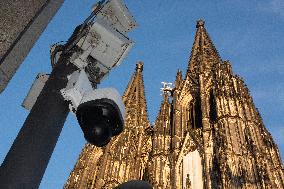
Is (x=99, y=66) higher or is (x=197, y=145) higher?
(x=197, y=145)

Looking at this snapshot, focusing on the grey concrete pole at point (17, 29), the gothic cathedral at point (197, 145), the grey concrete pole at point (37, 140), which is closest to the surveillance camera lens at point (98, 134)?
the grey concrete pole at point (37, 140)

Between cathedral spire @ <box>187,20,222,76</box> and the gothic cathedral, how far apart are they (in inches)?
4.8

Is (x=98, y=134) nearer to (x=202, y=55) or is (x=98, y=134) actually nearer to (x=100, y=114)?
(x=100, y=114)

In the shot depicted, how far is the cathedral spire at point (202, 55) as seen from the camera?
2695 cm

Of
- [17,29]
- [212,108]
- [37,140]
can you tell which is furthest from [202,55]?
[37,140]

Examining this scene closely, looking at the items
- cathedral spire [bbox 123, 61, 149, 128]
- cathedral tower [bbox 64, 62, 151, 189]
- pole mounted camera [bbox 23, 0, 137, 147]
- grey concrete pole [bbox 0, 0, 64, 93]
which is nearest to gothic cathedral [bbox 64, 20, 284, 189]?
cathedral tower [bbox 64, 62, 151, 189]

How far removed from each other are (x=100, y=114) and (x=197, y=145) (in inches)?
730

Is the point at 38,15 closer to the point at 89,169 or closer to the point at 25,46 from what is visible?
the point at 25,46

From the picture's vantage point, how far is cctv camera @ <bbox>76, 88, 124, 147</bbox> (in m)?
2.03

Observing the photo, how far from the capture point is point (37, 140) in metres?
2.07

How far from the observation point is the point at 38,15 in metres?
2.51

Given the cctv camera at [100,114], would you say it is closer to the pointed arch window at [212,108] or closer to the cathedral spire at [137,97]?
the pointed arch window at [212,108]

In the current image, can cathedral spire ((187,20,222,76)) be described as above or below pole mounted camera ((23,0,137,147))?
above

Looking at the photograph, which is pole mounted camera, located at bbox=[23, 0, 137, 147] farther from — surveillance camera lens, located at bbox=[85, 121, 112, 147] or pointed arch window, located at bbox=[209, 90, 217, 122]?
pointed arch window, located at bbox=[209, 90, 217, 122]
